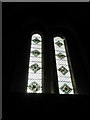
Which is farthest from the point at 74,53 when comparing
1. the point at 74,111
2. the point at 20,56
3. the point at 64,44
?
the point at 74,111

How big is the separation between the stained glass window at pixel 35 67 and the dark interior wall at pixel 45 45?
0.42 feet

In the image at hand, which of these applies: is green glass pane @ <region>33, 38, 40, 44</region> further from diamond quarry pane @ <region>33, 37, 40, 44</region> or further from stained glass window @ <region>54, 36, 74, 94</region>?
stained glass window @ <region>54, 36, 74, 94</region>

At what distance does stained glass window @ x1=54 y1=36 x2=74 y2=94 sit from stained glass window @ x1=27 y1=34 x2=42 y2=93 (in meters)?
0.43

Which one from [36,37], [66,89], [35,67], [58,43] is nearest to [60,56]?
[58,43]

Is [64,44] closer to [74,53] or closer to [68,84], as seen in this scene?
[74,53]

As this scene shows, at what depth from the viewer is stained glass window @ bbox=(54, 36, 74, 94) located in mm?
4625

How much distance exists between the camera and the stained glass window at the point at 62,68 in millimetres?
4625

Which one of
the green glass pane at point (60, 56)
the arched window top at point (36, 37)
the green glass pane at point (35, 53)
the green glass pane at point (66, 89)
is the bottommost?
the green glass pane at point (66, 89)

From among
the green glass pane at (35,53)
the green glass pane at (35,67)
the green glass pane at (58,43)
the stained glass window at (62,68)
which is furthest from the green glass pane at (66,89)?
the green glass pane at (58,43)

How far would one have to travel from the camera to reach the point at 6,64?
4727mm

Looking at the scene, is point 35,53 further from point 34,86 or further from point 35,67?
point 34,86

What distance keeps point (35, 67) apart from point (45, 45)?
0.86m

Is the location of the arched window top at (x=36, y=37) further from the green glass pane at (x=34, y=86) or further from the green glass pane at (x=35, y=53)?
the green glass pane at (x=34, y=86)
